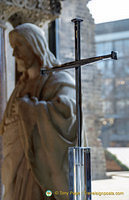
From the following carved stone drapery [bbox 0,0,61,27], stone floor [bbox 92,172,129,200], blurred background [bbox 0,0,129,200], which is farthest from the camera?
blurred background [bbox 0,0,129,200]

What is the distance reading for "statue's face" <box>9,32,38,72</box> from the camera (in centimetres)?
365

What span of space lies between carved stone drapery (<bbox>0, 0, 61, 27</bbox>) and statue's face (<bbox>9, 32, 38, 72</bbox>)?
1.63ft

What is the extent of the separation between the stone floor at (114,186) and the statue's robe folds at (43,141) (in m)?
1.30

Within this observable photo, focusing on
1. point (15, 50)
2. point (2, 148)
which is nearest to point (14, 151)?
point (2, 148)

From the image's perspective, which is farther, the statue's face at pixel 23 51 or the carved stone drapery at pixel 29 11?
the carved stone drapery at pixel 29 11

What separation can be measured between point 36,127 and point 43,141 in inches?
5.9

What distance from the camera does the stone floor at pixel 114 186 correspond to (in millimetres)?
4427

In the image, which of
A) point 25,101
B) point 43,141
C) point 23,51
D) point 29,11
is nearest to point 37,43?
point 23,51

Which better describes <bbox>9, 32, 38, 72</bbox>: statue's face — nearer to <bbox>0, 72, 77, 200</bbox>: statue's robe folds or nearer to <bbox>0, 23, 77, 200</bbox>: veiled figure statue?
<bbox>0, 23, 77, 200</bbox>: veiled figure statue

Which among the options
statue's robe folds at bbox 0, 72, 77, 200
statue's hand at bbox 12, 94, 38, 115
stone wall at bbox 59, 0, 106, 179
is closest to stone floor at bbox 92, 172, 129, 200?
stone wall at bbox 59, 0, 106, 179

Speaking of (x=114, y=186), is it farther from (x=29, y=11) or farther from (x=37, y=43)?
(x=29, y=11)

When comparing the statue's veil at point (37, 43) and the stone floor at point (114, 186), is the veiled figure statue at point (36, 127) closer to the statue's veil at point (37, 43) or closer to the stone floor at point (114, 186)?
the statue's veil at point (37, 43)

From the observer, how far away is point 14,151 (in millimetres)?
3553

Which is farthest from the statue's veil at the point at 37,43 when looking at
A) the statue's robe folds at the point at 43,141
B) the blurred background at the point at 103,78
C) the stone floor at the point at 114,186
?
the stone floor at the point at 114,186
